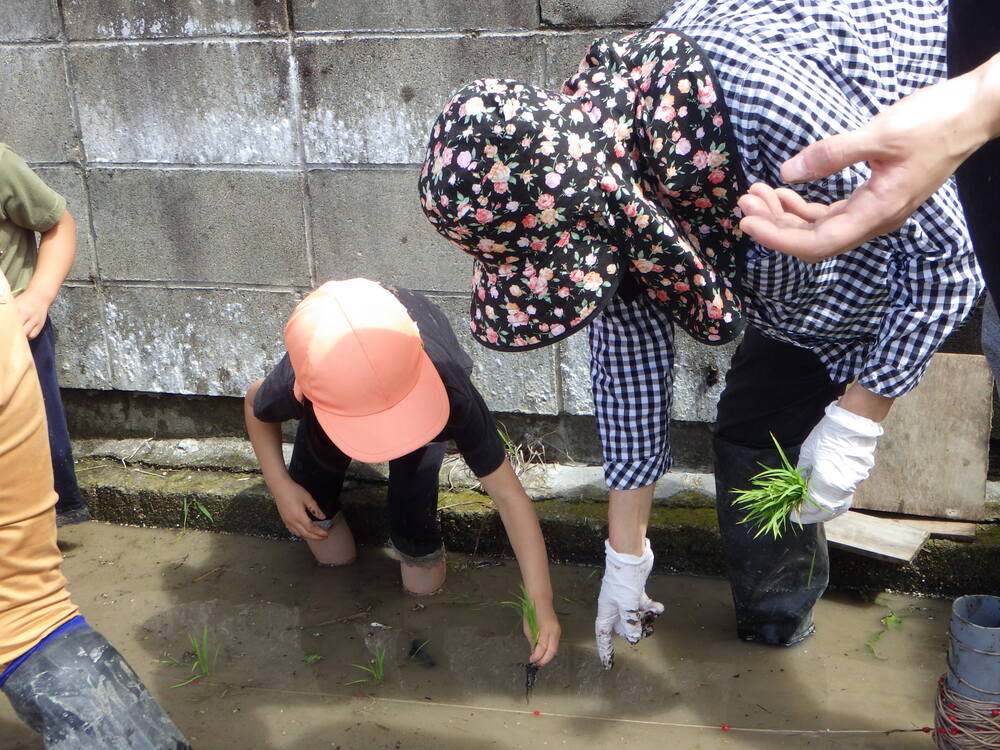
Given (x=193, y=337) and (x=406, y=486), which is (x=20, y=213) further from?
(x=406, y=486)

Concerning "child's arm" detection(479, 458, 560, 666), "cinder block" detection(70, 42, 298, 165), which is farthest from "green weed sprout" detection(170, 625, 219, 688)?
"cinder block" detection(70, 42, 298, 165)

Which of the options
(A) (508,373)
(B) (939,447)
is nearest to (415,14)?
(A) (508,373)

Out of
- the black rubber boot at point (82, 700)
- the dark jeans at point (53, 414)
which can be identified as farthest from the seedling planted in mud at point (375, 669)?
the dark jeans at point (53, 414)

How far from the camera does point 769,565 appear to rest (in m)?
2.52

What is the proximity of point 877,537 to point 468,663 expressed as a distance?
45.7 inches

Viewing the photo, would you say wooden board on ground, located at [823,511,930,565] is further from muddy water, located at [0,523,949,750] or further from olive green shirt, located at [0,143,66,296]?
olive green shirt, located at [0,143,66,296]

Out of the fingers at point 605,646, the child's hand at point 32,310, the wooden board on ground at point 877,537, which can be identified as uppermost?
the child's hand at point 32,310

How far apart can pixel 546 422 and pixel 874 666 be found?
1.26 metres

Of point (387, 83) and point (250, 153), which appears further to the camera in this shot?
point (250, 153)

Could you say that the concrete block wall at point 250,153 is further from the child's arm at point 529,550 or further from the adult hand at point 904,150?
the adult hand at point 904,150

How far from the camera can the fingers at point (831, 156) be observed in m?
1.10

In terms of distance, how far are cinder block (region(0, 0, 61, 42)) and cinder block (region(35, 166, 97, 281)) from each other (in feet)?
1.40

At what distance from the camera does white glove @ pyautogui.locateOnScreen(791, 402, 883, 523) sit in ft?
6.26

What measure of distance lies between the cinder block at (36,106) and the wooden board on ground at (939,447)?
9.06 feet
